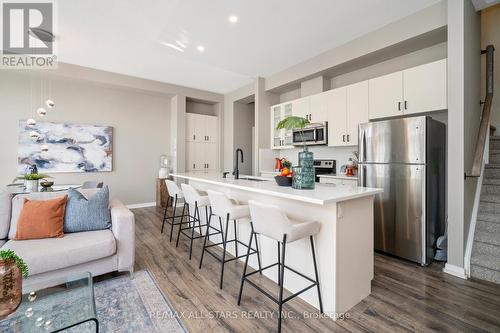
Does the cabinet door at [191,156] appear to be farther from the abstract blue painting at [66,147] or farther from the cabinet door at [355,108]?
the cabinet door at [355,108]

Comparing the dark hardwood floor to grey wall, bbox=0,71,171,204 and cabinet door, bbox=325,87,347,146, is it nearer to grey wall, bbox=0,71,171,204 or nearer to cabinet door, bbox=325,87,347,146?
cabinet door, bbox=325,87,347,146

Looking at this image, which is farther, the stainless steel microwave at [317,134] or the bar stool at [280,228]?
the stainless steel microwave at [317,134]

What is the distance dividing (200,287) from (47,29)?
3.94 metres

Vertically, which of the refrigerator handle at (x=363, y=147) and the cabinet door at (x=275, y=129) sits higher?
the cabinet door at (x=275, y=129)

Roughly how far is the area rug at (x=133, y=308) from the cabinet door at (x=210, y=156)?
13.5 feet

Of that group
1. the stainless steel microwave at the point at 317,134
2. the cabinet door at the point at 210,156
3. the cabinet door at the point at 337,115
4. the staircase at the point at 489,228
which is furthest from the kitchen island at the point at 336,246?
the cabinet door at the point at 210,156

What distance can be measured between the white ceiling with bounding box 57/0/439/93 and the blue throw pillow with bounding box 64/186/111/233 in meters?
2.20

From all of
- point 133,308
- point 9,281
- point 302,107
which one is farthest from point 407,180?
point 9,281

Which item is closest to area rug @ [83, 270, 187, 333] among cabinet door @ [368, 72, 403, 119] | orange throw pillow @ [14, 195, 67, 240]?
orange throw pillow @ [14, 195, 67, 240]

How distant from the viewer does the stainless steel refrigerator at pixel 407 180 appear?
2.55 meters

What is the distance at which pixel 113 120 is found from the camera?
5227 millimetres

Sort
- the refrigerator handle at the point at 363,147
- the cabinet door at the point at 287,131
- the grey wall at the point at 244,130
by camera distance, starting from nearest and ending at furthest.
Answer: the refrigerator handle at the point at 363,147
the cabinet door at the point at 287,131
the grey wall at the point at 244,130

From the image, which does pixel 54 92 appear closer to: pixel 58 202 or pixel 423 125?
pixel 58 202

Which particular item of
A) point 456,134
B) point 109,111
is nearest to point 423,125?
point 456,134
